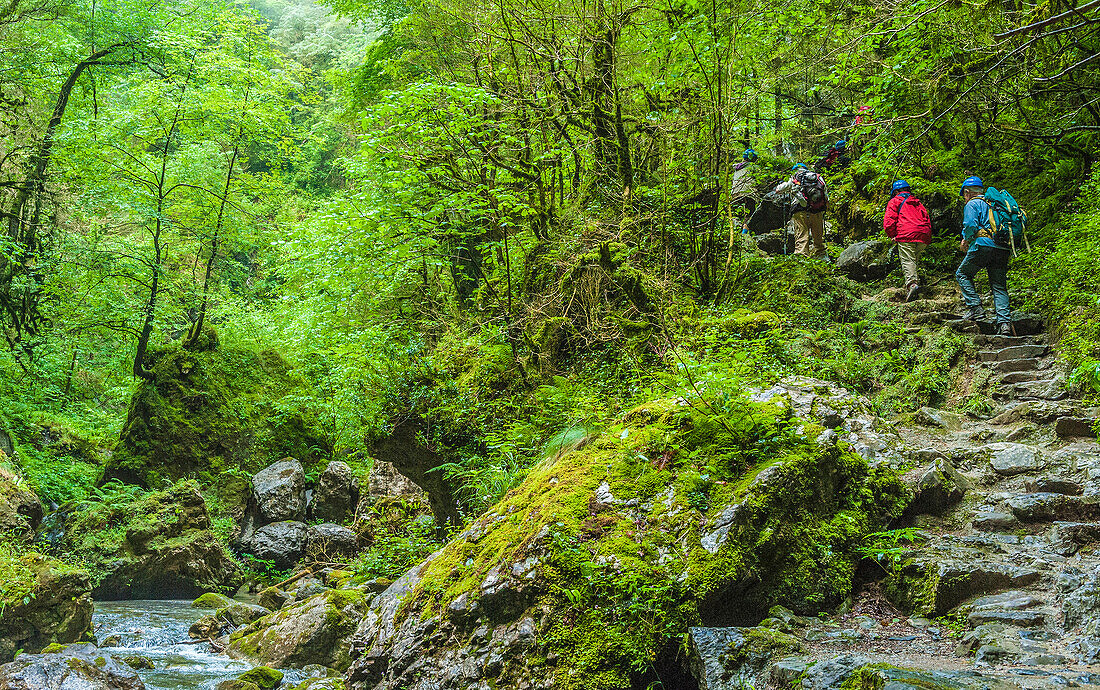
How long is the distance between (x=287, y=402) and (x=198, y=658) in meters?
10.0

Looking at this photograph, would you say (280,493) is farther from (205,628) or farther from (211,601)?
(205,628)

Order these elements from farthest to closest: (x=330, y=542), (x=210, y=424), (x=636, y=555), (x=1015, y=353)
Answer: (x=210, y=424)
(x=330, y=542)
(x=1015, y=353)
(x=636, y=555)

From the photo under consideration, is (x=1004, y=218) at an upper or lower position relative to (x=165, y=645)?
upper

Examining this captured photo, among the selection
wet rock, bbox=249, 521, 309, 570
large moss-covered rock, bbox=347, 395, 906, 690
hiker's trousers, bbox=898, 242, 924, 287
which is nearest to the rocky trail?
large moss-covered rock, bbox=347, 395, 906, 690

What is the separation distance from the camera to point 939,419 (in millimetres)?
7641

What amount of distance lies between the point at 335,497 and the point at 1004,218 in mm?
15366

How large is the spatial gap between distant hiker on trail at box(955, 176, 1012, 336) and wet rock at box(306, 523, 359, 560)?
12363 mm

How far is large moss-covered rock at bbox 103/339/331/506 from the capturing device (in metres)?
15.6

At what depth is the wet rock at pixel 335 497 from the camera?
1623cm

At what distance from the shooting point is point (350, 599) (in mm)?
8742

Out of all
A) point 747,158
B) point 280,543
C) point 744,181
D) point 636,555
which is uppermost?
point 747,158

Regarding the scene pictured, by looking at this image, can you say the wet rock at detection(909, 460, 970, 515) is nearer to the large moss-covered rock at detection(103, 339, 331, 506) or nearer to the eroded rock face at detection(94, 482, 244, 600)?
the eroded rock face at detection(94, 482, 244, 600)

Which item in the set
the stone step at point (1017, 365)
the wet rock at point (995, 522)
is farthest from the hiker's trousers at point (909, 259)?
the wet rock at point (995, 522)

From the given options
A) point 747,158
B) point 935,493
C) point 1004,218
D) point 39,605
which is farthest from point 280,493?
point 1004,218
